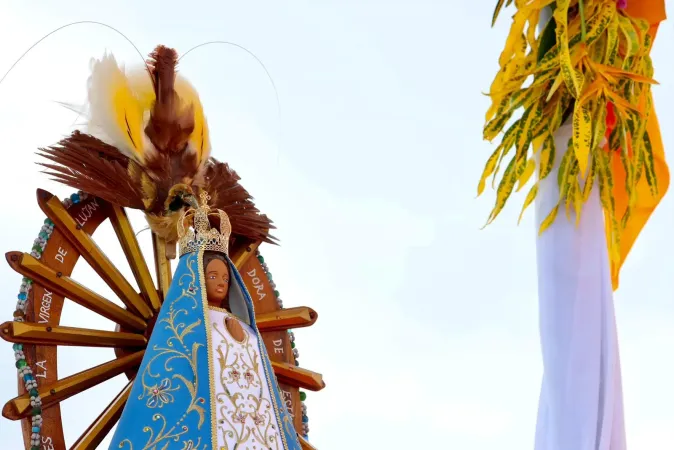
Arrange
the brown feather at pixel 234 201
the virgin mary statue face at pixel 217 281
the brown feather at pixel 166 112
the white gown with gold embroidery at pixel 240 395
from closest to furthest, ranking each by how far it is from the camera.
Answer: the white gown with gold embroidery at pixel 240 395
the virgin mary statue face at pixel 217 281
the brown feather at pixel 166 112
the brown feather at pixel 234 201

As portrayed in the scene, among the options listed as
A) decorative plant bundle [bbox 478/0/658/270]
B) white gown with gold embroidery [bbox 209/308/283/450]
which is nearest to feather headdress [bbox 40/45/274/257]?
white gown with gold embroidery [bbox 209/308/283/450]

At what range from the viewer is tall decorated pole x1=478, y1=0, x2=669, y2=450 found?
309cm

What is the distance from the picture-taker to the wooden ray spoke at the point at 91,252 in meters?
3.95

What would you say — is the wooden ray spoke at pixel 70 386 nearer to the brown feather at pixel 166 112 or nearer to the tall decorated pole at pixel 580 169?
the brown feather at pixel 166 112

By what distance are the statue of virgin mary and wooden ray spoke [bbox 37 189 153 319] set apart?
31 cm

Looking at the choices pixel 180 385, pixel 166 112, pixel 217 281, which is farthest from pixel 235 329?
pixel 166 112

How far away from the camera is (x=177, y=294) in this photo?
3.72 metres

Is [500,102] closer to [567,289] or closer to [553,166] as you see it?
[553,166]

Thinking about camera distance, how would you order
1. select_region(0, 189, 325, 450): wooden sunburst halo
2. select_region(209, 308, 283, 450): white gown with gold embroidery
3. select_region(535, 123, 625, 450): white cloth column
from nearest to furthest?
select_region(535, 123, 625, 450): white cloth column < select_region(209, 308, 283, 450): white gown with gold embroidery < select_region(0, 189, 325, 450): wooden sunburst halo

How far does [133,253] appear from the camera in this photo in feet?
13.5

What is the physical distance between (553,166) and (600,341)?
0.59 metres

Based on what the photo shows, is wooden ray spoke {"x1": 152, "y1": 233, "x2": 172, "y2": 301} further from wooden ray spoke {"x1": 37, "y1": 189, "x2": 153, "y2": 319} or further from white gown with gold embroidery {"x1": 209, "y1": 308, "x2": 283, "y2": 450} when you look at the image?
white gown with gold embroidery {"x1": 209, "y1": 308, "x2": 283, "y2": 450}

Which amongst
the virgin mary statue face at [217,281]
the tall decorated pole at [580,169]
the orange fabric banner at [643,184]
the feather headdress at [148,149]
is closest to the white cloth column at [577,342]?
the tall decorated pole at [580,169]

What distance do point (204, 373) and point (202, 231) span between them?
0.66 metres
